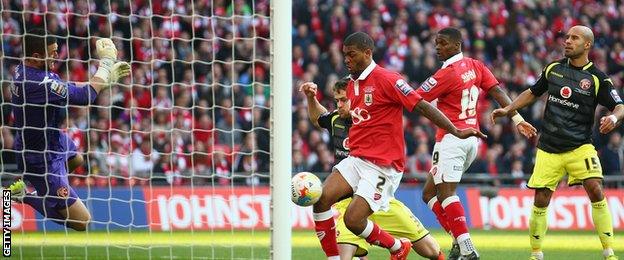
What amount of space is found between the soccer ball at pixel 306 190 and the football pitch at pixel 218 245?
1.62 m

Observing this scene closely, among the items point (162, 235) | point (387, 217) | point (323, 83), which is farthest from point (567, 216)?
point (387, 217)

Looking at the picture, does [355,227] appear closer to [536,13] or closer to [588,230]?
[588,230]

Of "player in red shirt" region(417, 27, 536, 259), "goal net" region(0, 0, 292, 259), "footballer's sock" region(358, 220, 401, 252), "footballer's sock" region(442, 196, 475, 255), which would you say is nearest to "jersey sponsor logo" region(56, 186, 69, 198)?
"footballer's sock" region(358, 220, 401, 252)

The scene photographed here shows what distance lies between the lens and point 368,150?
941 centimetres

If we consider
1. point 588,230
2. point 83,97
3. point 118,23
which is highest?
point 118,23

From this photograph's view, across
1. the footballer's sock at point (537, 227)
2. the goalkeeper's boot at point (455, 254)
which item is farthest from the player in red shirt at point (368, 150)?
the footballer's sock at point (537, 227)

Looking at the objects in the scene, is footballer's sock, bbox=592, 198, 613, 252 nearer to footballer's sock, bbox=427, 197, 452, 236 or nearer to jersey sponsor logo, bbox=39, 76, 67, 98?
footballer's sock, bbox=427, 197, 452, 236

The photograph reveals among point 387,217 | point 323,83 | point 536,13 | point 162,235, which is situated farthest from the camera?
point 536,13

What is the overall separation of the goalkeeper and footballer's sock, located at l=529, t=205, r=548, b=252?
419 cm

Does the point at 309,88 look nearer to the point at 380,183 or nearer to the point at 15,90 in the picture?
the point at 380,183

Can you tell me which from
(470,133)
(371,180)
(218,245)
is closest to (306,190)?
(371,180)

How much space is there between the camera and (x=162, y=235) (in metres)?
16.7

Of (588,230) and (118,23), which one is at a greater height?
(118,23)

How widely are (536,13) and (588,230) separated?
7.60 m
